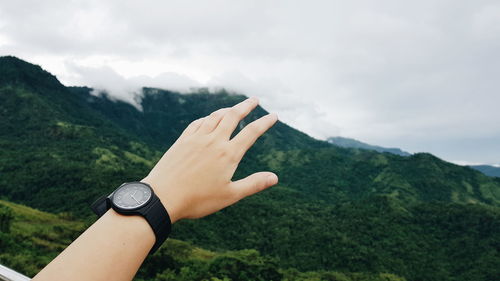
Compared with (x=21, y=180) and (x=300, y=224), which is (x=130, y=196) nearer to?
(x=300, y=224)

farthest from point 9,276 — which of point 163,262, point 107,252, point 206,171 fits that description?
point 163,262

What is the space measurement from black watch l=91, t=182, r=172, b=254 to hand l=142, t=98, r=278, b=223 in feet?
0.35

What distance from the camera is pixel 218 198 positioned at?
9.30ft

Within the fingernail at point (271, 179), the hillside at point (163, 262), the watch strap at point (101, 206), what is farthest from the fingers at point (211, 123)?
the hillside at point (163, 262)

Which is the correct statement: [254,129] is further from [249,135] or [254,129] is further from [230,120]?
[230,120]

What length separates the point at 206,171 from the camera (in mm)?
2770

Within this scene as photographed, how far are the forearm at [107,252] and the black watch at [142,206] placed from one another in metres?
0.05

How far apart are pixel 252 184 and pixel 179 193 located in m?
0.65

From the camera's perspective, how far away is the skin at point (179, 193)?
1961 mm

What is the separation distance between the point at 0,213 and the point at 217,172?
225 ft

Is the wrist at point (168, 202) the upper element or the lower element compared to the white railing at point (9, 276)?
upper

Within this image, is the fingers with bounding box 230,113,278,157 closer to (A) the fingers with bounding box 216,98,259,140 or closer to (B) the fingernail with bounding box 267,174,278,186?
(A) the fingers with bounding box 216,98,259,140

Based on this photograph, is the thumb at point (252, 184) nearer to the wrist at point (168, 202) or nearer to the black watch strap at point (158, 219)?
the wrist at point (168, 202)

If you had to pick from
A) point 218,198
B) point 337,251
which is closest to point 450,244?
point 337,251
